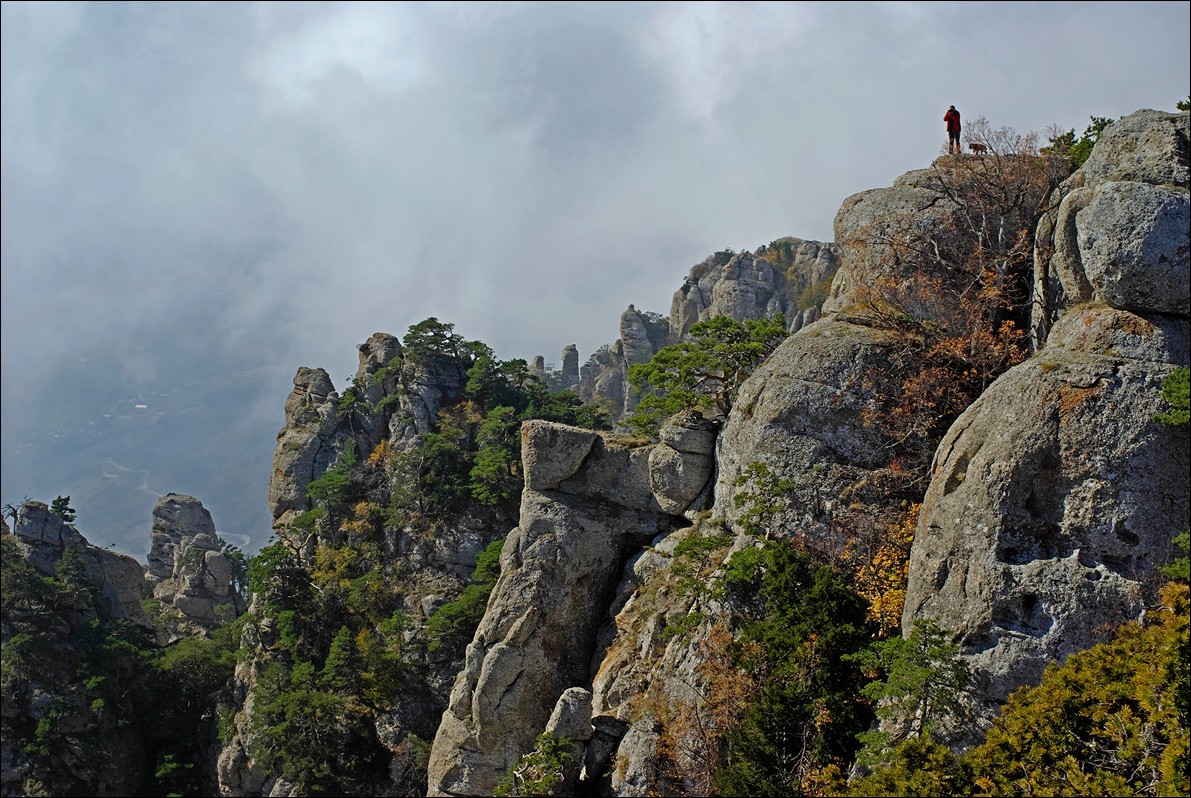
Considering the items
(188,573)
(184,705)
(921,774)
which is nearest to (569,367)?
(188,573)

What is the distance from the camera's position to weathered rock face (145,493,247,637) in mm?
59312

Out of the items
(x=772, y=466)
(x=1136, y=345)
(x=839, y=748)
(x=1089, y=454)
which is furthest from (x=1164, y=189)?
(x=839, y=748)

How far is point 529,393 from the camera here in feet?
176

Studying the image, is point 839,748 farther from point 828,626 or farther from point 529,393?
point 529,393

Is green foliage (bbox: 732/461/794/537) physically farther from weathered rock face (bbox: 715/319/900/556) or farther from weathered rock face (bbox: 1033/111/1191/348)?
weathered rock face (bbox: 1033/111/1191/348)

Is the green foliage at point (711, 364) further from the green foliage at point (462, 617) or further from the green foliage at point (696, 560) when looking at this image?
the green foliage at point (462, 617)

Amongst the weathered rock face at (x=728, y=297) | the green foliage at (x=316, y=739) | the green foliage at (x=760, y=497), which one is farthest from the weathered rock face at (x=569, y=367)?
the green foliage at (x=760, y=497)

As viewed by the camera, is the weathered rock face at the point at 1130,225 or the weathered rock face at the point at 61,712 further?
the weathered rock face at the point at 61,712

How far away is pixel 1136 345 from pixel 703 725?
12261 mm

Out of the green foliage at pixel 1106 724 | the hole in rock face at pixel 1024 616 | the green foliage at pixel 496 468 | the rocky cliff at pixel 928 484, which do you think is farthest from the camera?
the green foliage at pixel 496 468

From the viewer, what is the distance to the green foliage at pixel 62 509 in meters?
51.5

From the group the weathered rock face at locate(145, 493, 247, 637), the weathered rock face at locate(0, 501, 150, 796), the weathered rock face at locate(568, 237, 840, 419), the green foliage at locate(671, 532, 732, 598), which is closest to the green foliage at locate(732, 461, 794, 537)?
the green foliage at locate(671, 532, 732, 598)

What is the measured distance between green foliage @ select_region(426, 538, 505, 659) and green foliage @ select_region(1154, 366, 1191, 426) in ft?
86.3

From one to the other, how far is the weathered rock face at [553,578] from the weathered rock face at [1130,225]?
442 inches
